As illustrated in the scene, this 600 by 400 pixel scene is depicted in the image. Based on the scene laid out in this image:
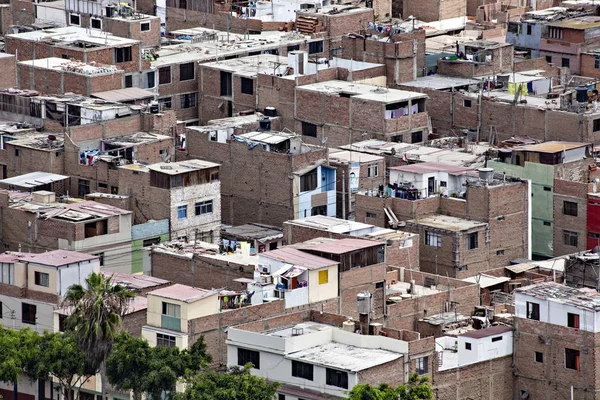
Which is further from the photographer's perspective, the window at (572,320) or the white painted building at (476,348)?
the white painted building at (476,348)

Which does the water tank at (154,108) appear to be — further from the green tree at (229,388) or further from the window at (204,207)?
the green tree at (229,388)

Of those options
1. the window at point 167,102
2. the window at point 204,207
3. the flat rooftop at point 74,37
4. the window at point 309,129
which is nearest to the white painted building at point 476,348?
the window at point 204,207

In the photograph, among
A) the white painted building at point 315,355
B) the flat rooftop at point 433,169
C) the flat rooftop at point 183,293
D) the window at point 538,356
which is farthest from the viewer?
the flat rooftop at point 433,169

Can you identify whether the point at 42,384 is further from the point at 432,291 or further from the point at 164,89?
the point at 164,89

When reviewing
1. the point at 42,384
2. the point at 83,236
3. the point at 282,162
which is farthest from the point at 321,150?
the point at 42,384

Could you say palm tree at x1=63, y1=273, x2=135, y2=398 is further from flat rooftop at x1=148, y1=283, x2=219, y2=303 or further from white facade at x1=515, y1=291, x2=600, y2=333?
white facade at x1=515, y1=291, x2=600, y2=333

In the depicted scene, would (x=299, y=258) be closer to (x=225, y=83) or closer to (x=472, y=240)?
(x=472, y=240)
